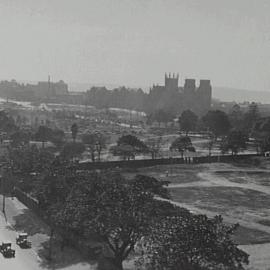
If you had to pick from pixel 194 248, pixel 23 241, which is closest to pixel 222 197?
pixel 23 241

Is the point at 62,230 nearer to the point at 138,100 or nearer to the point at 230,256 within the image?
the point at 230,256

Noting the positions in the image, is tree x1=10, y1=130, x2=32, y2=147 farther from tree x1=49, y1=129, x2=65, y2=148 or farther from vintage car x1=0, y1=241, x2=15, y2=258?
vintage car x1=0, y1=241, x2=15, y2=258

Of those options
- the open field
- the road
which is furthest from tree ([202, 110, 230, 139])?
the road

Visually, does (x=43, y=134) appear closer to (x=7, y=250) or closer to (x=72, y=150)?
(x=72, y=150)

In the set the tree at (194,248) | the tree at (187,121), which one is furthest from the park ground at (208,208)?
the tree at (187,121)

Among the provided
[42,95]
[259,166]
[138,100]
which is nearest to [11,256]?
[259,166]
